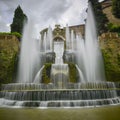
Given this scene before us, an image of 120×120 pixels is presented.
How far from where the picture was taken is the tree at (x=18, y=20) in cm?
2831

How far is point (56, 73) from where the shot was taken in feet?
54.3

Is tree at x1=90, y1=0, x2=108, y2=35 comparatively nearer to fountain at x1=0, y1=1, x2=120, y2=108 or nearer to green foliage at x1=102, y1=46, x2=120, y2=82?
fountain at x1=0, y1=1, x2=120, y2=108

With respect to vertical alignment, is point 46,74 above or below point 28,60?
below

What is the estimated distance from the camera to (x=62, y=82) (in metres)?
15.6

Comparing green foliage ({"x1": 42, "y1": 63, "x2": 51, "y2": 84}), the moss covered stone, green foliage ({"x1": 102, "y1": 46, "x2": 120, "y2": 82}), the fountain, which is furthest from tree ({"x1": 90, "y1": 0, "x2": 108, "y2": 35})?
green foliage ({"x1": 42, "y1": 63, "x2": 51, "y2": 84})

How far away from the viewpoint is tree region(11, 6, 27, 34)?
2831cm

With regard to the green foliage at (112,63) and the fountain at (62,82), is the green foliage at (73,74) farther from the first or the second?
the green foliage at (112,63)

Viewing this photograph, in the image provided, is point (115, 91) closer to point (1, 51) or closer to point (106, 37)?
point (106, 37)

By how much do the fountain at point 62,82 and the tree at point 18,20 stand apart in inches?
328

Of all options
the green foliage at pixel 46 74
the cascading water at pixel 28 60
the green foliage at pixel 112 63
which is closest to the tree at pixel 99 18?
the green foliage at pixel 112 63

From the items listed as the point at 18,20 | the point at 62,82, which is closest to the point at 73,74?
the point at 62,82

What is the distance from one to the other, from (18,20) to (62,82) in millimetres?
16617

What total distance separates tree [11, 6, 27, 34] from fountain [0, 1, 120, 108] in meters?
8.33

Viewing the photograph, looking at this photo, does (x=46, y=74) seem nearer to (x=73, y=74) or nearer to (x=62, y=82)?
(x=62, y=82)
